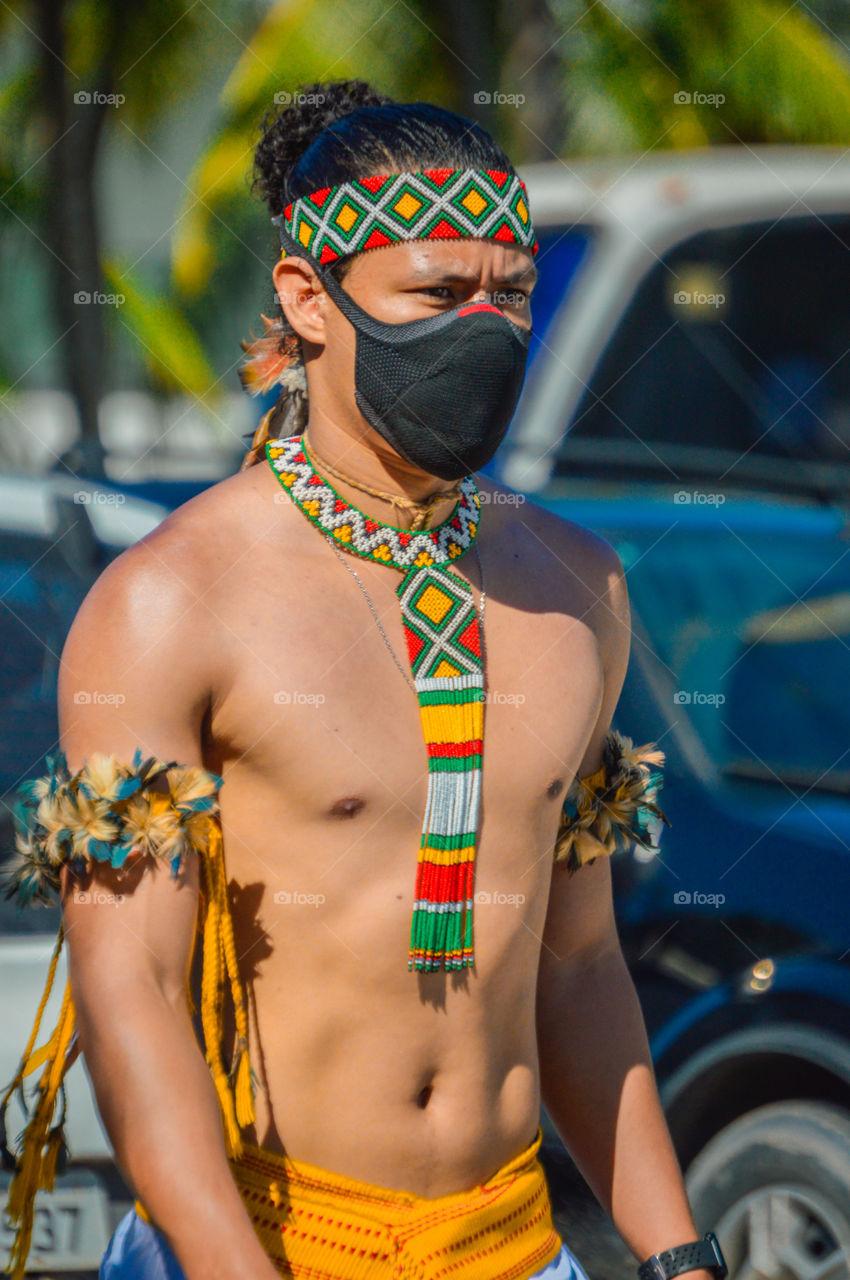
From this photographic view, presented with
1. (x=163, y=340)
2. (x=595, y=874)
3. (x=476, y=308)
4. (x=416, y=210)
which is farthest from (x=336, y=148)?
(x=163, y=340)

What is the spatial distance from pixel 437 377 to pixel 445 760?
490mm

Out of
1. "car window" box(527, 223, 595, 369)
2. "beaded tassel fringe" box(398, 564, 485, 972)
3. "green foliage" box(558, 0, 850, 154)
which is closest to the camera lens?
"beaded tassel fringe" box(398, 564, 485, 972)

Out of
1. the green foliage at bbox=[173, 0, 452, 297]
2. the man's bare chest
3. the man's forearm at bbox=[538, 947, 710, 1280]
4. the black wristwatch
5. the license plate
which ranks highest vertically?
the man's bare chest

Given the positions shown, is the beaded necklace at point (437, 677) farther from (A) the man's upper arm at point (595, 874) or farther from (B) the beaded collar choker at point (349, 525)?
(A) the man's upper arm at point (595, 874)

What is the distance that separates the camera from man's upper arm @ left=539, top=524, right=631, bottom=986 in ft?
6.91

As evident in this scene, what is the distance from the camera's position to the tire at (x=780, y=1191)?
10.2 feet

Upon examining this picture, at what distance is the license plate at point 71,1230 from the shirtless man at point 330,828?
141 cm

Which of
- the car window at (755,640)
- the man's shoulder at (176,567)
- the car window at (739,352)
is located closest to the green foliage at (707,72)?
the car window at (739,352)

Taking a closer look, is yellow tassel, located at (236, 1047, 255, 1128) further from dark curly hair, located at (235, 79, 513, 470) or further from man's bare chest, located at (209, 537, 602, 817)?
dark curly hair, located at (235, 79, 513, 470)

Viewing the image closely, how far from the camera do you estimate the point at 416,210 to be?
186 centimetres

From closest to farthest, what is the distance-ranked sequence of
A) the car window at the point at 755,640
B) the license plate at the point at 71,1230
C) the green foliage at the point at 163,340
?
the license plate at the point at 71,1230 < the car window at the point at 755,640 < the green foliage at the point at 163,340

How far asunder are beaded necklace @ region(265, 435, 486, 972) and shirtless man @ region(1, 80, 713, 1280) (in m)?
0.02

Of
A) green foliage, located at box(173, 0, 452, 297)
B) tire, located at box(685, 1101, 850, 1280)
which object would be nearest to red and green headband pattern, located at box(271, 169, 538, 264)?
tire, located at box(685, 1101, 850, 1280)

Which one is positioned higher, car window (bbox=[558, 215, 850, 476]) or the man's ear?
the man's ear
